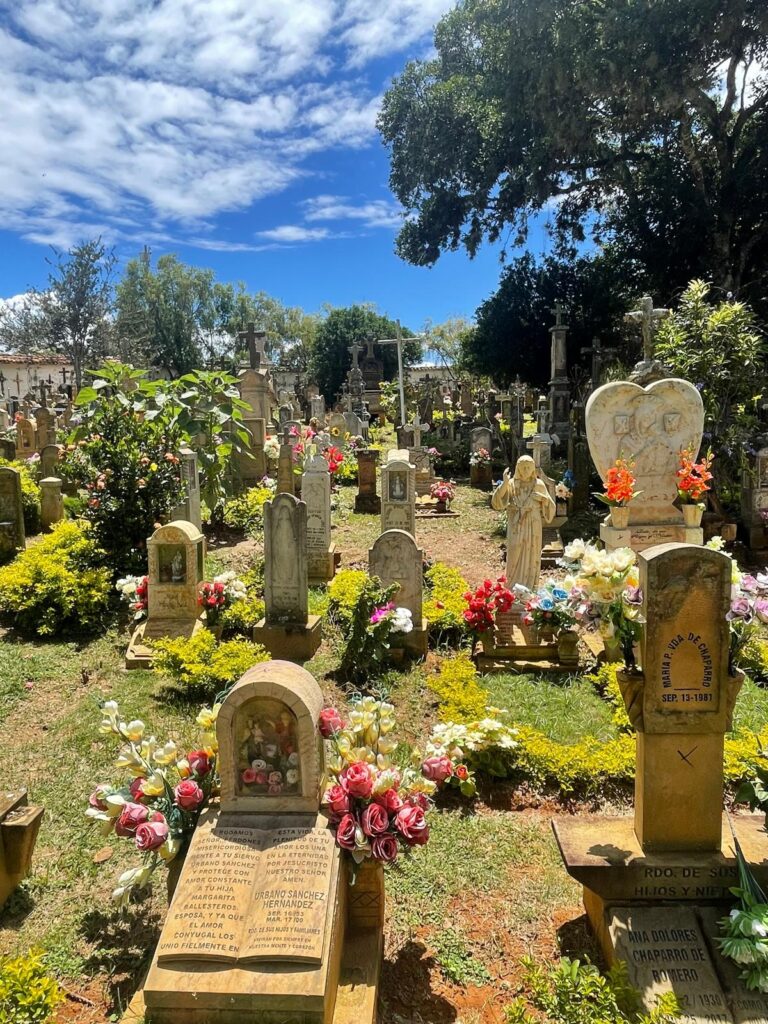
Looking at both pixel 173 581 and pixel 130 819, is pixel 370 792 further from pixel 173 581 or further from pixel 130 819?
pixel 173 581

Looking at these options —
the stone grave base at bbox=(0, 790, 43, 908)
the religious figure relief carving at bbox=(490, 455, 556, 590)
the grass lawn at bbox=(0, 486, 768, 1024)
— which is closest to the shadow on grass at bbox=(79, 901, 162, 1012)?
the grass lawn at bbox=(0, 486, 768, 1024)

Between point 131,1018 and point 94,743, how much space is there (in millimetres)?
2825

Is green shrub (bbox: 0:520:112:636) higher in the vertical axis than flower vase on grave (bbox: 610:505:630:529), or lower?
lower

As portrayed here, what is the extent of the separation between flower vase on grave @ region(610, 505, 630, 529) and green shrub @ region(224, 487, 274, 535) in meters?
5.74

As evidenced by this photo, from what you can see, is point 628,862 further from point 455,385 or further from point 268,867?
point 455,385

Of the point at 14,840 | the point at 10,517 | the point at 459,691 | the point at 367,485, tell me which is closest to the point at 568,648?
the point at 459,691

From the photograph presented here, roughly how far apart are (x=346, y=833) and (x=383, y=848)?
19cm

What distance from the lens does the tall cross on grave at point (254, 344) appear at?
17984 mm

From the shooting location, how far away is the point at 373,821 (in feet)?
10.4

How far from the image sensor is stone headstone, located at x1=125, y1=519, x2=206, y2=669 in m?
7.48

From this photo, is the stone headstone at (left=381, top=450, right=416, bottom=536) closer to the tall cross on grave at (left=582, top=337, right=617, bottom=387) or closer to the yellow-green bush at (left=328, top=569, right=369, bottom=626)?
the yellow-green bush at (left=328, top=569, right=369, bottom=626)

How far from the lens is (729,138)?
1741 centimetres

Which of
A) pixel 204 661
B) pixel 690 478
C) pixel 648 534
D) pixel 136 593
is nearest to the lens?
pixel 204 661

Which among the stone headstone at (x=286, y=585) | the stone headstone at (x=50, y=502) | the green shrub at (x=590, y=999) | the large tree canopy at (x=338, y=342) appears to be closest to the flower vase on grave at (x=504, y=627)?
the stone headstone at (x=286, y=585)
